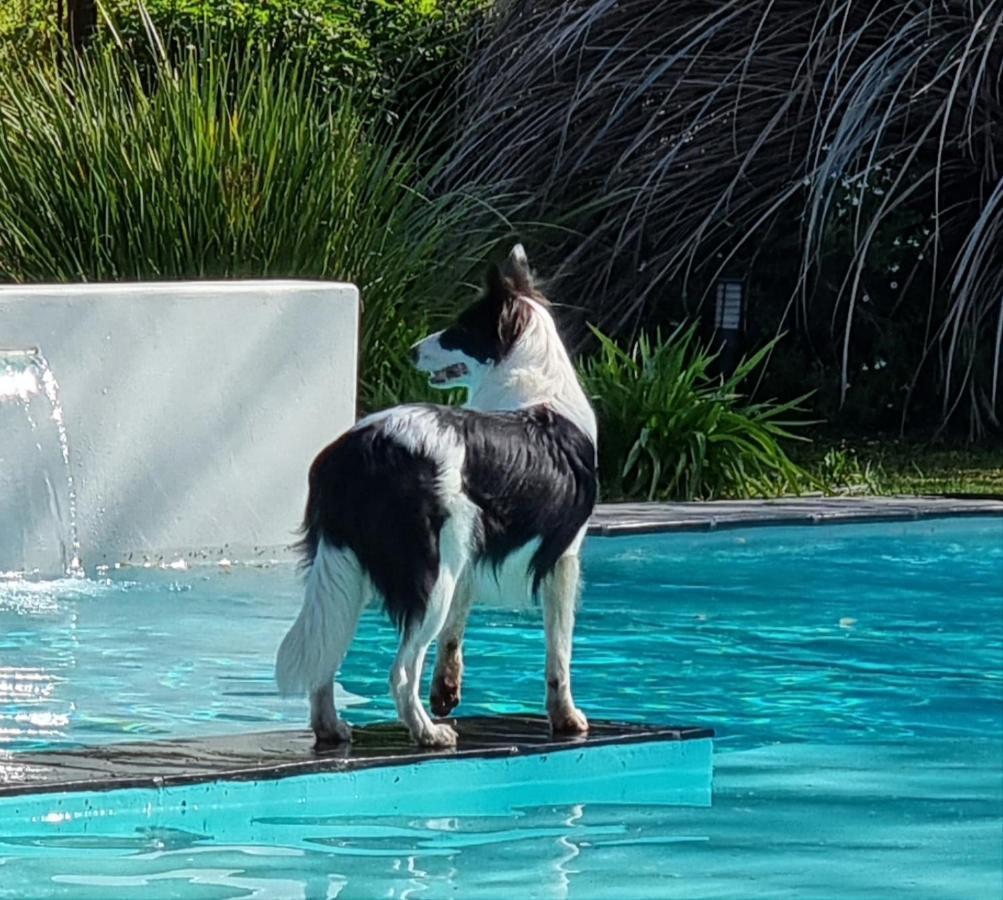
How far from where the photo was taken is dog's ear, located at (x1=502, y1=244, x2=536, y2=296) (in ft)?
17.3

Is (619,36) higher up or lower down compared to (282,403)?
higher up

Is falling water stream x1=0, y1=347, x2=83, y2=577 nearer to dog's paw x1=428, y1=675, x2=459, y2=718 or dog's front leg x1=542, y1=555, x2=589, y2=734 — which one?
dog's paw x1=428, y1=675, x2=459, y2=718

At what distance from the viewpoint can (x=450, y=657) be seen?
538cm

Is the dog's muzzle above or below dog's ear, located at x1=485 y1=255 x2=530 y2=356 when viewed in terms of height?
below

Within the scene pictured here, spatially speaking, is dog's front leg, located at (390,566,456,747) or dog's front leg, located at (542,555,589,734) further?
dog's front leg, located at (542,555,589,734)

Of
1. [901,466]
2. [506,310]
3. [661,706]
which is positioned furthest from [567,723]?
[901,466]

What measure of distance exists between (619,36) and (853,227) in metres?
1.99

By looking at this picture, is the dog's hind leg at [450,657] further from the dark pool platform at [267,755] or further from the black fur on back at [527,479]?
the black fur on back at [527,479]

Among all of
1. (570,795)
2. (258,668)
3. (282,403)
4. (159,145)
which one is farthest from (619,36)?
(570,795)

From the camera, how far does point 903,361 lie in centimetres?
1248

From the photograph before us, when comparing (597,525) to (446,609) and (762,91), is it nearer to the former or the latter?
(446,609)

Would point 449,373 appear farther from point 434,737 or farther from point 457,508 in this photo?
point 434,737

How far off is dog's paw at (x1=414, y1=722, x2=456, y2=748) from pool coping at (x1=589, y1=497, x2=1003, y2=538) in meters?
3.65

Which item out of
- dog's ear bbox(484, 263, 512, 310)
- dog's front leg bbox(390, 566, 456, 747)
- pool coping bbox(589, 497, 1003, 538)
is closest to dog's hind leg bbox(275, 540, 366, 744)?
dog's front leg bbox(390, 566, 456, 747)
